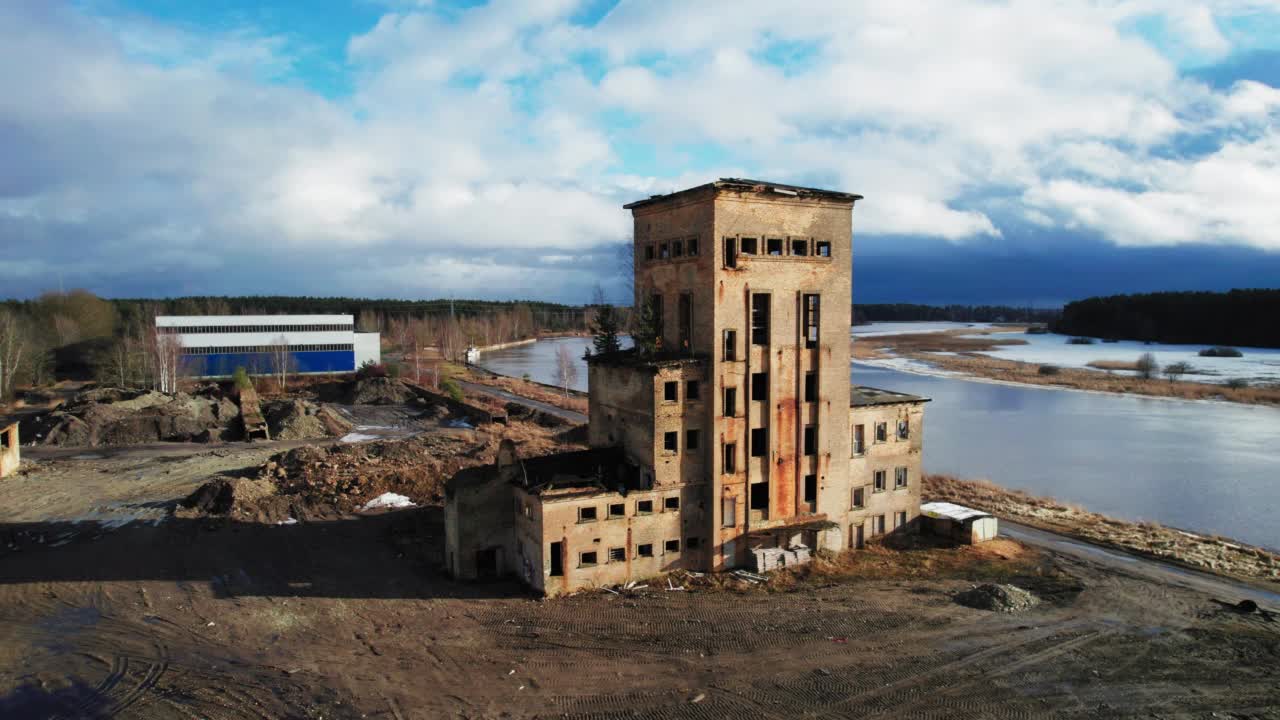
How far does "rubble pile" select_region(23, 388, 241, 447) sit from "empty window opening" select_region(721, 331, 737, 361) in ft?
115

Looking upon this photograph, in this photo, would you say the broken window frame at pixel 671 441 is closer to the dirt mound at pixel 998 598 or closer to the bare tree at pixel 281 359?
the dirt mound at pixel 998 598

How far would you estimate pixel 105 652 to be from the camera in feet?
56.3

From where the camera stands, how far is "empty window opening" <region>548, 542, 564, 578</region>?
20.1 m

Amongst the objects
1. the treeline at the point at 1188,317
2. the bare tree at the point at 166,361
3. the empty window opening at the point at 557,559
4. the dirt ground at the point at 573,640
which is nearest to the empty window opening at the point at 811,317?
the dirt ground at the point at 573,640

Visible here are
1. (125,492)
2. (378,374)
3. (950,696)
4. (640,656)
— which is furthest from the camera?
(378,374)

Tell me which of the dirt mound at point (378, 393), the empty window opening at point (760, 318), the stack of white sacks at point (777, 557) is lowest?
the stack of white sacks at point (777, 557)

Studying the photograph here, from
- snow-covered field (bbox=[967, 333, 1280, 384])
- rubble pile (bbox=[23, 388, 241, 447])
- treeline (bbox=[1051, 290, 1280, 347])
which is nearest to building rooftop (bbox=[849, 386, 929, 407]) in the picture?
rubble pile (bbox=[23, 388, 241, 447])

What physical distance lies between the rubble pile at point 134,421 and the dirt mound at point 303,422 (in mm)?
2428

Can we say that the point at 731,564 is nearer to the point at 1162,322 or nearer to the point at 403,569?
the point at 403,569

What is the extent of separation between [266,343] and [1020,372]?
3263 inches

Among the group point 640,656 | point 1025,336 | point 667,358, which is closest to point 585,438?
point 667,358

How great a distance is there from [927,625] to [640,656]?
742cm

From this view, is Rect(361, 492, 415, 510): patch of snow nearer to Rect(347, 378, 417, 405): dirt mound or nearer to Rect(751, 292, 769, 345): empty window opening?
Rect(751, 292, 769, 345): empty window opening

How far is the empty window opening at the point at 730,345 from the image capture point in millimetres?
22609
